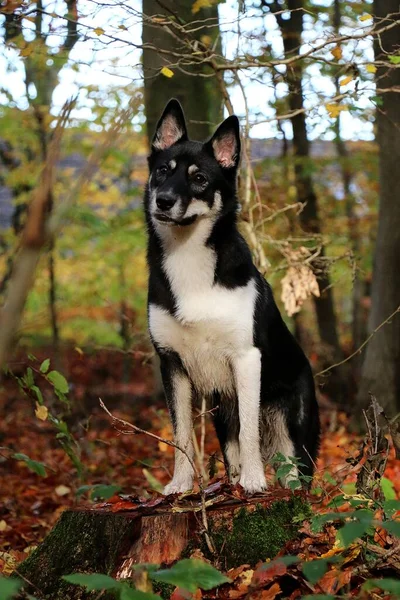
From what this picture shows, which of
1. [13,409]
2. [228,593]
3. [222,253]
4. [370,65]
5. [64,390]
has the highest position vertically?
[370,65]

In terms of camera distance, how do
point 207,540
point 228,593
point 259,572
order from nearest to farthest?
1. point 259,572
2. point 228,593
3. point 207,540

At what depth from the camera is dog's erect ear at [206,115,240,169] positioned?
13.6 feet

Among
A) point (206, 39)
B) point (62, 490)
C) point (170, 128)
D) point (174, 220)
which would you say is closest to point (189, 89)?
point (206, 39)

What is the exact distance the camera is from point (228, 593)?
3.17m

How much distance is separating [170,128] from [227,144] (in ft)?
1.30

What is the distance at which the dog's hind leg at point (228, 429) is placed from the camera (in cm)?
454

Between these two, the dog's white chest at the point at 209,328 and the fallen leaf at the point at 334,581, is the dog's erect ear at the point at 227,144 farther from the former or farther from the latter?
the fallen leaf at the point at 334,581

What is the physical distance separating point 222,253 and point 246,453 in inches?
43.9

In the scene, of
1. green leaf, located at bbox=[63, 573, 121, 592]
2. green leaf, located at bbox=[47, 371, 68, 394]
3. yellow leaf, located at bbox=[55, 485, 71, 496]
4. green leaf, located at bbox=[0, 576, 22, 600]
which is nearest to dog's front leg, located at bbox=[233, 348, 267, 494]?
green leaf, located at bbox=[47, 371, 68, 394]

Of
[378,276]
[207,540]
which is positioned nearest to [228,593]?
[207,540]

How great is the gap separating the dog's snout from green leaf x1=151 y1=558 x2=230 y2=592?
6.82 ft

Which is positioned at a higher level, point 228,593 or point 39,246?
point 39,246

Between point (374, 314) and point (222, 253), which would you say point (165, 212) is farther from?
point (374, 314)

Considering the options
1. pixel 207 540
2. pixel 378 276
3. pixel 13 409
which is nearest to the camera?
pixel 207 540
